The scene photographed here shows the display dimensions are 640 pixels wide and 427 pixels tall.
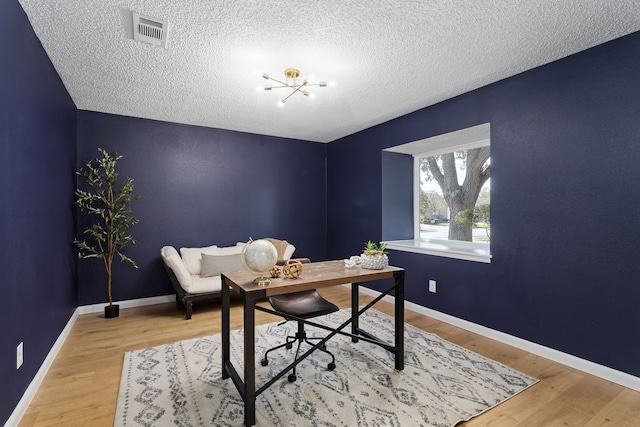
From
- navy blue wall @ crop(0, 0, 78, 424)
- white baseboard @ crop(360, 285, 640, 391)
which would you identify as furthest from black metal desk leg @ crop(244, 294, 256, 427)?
white baseboard @ crop(360, 285, 640, 391)

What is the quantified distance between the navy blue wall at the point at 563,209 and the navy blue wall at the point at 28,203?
3697mm

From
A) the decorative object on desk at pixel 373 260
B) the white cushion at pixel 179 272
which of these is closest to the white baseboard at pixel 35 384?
the white cushion at pixel 179 272

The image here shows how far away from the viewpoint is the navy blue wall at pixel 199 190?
4.08 meters

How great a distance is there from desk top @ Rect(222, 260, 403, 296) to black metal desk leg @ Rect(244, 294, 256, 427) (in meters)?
0.12

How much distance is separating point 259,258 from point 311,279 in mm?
387

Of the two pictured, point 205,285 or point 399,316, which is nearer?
point 399,316

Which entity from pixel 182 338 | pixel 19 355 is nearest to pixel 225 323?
pixel 182 338

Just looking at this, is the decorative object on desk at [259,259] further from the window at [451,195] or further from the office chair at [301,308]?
the window at [451,195]

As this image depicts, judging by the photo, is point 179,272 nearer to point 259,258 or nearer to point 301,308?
point 301,308

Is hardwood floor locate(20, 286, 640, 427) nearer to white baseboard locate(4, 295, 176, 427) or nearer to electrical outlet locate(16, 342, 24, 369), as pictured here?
white baseboard locate(4, 295, 176, 427)

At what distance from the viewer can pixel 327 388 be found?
84.7 inches

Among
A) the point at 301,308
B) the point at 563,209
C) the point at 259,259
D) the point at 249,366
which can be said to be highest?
the point at 563,209

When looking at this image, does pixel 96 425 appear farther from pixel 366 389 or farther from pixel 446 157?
pixel 446 157

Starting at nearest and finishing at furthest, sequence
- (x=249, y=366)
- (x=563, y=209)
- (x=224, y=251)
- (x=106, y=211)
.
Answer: (x=249, y=366), (x=563, y=209), (x=106, y=211), (x=224, y=251)
